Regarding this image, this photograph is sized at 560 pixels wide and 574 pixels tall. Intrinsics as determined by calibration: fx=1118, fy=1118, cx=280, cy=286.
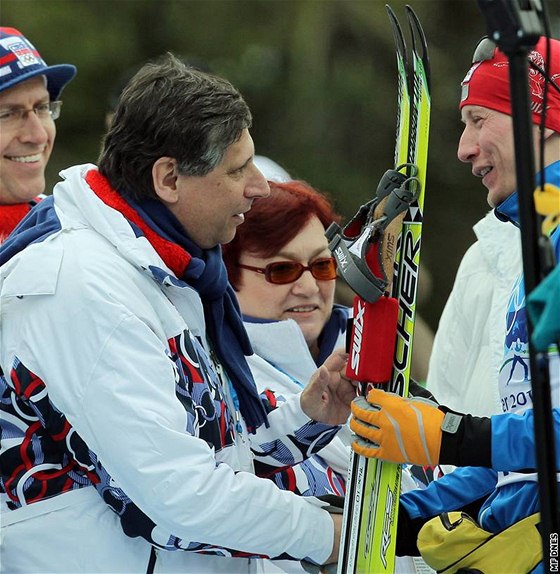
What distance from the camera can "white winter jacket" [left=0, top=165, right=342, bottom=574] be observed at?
2.51 meters

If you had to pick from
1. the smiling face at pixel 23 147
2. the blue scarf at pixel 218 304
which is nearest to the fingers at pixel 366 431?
the blue scarf at pixel 218 304

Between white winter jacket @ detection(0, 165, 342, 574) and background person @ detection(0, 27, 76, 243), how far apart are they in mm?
1575

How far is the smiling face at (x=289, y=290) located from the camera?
394 centimetres

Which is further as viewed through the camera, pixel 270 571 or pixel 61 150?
pixel 61 150

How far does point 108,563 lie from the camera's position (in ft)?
8.76

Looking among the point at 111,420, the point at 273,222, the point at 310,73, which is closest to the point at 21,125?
the point at 273,222

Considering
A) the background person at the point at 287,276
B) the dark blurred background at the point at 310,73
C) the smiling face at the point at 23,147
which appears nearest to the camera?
the background person at the point at 287,276

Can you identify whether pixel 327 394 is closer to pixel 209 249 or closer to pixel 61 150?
pixel 209 249

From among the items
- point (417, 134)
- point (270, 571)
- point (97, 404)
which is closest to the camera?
point (97, 404)

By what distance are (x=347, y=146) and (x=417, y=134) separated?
10139 mm

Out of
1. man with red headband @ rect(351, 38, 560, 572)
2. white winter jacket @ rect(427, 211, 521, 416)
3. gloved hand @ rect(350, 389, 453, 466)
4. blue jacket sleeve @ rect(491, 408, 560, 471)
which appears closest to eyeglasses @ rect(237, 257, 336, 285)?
white winter jacket @ rect(427, 211, 521, 416)

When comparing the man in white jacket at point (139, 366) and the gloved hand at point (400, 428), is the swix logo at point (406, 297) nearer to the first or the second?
the gloved hand at point (400, 428)

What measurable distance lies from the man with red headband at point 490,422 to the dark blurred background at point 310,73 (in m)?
8.98

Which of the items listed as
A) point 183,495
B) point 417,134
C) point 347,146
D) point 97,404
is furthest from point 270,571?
point 347,146
